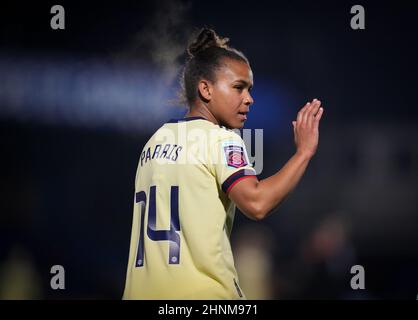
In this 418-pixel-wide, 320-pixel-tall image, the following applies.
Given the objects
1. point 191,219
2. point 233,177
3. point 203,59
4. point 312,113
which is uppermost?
point 203,59

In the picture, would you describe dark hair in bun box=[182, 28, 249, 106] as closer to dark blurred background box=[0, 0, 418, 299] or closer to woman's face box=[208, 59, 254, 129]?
woman's face box=[208, 59, 254, 129]

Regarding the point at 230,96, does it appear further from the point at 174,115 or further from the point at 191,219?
the point at 174,115

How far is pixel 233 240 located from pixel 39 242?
68.1 inches

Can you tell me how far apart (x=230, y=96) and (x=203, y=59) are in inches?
9.6

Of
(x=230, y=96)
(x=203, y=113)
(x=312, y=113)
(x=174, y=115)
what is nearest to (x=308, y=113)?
(x=312, y=113)

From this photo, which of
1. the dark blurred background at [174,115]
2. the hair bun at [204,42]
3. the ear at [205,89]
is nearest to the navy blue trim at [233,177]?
the ear at [205,89]

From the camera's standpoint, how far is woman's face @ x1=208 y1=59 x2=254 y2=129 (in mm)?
2691

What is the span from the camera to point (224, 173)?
2426 mm

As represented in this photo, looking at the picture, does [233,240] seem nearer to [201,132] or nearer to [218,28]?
[218,28]

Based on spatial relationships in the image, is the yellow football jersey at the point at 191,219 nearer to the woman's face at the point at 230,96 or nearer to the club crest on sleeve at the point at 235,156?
the club crest on sleeve at the point at 235,156

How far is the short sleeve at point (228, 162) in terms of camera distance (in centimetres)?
241

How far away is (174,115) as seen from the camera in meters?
5.77

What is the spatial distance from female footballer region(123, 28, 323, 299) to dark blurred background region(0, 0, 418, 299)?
3.10 meters

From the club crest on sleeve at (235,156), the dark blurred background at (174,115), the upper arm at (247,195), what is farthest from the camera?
the dark blurred background at (174,115)
